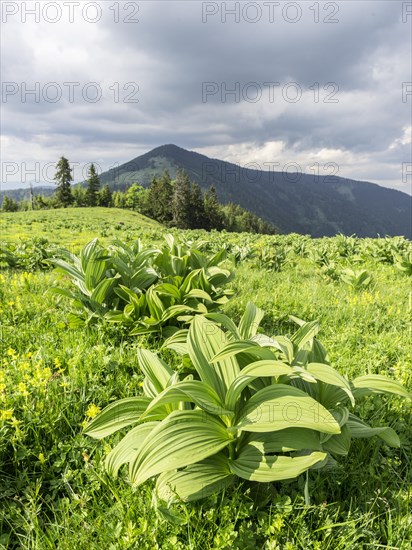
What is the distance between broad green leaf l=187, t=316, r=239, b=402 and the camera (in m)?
2.05

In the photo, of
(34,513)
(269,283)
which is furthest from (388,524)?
(269,283)

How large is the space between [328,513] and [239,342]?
1.01 metres

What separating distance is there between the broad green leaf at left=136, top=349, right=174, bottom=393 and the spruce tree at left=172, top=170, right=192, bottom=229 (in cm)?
6948

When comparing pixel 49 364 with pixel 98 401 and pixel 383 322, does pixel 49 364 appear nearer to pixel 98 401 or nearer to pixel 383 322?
pixel 98 401

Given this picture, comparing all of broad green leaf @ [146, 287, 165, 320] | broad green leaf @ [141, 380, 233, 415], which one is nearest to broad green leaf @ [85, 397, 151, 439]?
broad green leaf @ [141, 380, 233, 415]

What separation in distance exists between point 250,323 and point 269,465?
1.09 metres

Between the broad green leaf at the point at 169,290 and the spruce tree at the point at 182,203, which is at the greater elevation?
the spruce tree at the point at 182,203

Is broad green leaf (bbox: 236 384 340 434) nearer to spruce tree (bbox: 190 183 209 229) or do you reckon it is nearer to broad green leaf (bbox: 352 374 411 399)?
broad green leaf (bbox: 352 374 411 399)

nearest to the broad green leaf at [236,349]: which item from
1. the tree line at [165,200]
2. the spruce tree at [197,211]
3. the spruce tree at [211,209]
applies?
the tree line at [165,200]

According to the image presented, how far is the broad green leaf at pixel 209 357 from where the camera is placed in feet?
6.73

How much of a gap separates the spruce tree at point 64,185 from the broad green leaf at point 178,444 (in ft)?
269

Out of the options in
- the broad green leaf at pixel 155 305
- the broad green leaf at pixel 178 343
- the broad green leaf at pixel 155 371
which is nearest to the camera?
the broad green leaf at pixel 155 371

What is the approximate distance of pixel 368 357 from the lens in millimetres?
3551

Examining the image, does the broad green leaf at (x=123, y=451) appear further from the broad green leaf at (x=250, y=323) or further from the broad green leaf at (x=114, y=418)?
the broad green leaf at (x=250, y=323)
